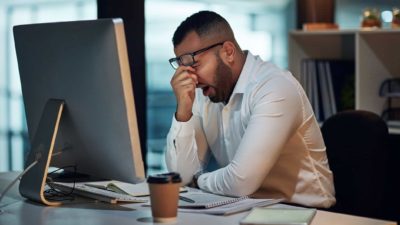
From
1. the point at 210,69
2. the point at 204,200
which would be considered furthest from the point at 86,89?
the point at 210,69

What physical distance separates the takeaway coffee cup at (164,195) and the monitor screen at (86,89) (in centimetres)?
14

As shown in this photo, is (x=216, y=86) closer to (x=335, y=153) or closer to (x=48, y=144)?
(x=335, y=153)

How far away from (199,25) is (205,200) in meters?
0.78

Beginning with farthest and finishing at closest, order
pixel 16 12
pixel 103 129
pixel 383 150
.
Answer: pixel 16 12, pixel 383 150, pixel 103 129

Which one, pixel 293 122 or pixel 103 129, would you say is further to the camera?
pixel 293 122

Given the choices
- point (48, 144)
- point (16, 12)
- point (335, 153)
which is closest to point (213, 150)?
point (335, 153)

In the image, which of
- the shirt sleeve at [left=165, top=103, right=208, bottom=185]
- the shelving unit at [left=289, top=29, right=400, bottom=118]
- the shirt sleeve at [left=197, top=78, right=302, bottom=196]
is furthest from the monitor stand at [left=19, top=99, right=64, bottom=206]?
the shelving unit at [left=289, top=29, right=400, bottom=118]

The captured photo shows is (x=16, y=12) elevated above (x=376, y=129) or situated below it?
above

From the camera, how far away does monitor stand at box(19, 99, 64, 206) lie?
214cm

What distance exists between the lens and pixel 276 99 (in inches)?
100

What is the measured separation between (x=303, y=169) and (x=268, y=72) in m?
0.37

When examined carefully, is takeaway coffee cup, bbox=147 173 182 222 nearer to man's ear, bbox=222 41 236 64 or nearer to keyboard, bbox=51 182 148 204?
keyboard, bbox=51 182 148 204

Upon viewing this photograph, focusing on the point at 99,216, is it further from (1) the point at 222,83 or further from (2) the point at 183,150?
(1) the point at 222,83

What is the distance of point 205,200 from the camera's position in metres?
2.18
